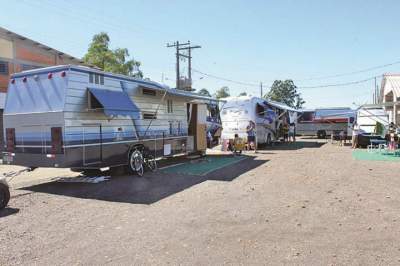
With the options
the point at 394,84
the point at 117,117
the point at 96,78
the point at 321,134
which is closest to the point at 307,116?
the point at 321,134

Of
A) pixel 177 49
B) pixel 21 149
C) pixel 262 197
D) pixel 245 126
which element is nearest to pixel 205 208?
pixel 262 197

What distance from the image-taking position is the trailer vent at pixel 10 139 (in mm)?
9102

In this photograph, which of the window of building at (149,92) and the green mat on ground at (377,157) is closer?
the window of building at (149,92)


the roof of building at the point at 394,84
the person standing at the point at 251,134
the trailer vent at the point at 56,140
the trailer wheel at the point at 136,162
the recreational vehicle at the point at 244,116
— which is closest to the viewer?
the trailer vent at the point at 56,140

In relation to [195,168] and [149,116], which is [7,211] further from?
[195,168]

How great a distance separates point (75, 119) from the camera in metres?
8.48

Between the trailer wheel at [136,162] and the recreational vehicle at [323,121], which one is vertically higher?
the recreational vehicle at [323,121]

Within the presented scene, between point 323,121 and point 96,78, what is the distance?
1078 inches

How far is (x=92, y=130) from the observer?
29.5 ft

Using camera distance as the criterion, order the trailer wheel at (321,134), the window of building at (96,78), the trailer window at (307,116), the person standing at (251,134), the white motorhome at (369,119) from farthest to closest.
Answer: the trailer window at (307,116) < the trailer wheel at (321,134) < the white motorhome at (369,119) < the person standing at (251,134) < the window of building at (96,78)

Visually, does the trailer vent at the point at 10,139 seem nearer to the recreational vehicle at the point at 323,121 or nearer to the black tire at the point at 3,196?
the black tire at the point at 3,196

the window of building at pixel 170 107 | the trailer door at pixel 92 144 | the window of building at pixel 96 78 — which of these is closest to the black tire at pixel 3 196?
the trailer door at pixel 92 144

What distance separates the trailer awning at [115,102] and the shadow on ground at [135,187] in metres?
1.87

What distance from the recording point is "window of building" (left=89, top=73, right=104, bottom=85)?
904 cm
